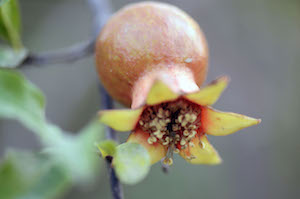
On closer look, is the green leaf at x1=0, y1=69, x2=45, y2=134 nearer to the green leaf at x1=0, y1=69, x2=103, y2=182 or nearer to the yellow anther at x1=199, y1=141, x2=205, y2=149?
the green leaf at x1=0, y1=69, x2=103, y2=182

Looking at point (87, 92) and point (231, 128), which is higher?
point (231, 128)

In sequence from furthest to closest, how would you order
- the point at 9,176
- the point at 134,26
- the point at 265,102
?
1. the point at 265,102
2. the point at 134,26
3. the point at 9,176

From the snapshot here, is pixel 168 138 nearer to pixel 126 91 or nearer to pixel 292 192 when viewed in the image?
pixel 126 91

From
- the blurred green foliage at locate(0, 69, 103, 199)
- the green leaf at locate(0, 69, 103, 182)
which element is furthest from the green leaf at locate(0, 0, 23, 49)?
the blurred green foliage at locate(0, 69, 103, 199)

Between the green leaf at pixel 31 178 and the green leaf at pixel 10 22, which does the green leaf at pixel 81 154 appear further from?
the green leaf at pixel 10 22

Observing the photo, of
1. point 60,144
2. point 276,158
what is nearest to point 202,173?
point 276,158

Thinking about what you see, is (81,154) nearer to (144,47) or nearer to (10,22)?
(144,47)

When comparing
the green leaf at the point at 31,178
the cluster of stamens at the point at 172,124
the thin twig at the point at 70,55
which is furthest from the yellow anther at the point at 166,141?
the thin twig at the point at 70,55
